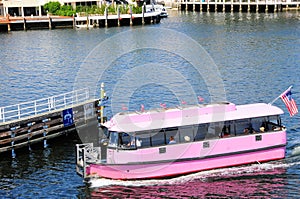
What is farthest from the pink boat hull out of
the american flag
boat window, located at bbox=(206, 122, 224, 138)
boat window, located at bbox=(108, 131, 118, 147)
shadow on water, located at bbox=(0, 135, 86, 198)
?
shadow on water, located at bbox=(0, 135, 86, 198)

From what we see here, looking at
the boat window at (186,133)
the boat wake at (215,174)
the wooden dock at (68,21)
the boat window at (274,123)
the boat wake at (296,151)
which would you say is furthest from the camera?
the wooden dock at (68,21)

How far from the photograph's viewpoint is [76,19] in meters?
153

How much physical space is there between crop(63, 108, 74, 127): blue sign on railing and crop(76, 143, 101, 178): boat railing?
32.6ft

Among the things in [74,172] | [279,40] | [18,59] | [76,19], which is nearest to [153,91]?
[74,172]

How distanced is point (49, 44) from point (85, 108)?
7128cm

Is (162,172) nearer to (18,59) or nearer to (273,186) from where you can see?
(273,186)

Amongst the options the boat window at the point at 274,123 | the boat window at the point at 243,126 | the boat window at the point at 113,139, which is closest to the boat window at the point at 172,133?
the boat window at the point at 113,139

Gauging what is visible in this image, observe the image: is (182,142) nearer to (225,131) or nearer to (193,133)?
(193,133)

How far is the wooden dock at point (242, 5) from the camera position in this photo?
580 feet

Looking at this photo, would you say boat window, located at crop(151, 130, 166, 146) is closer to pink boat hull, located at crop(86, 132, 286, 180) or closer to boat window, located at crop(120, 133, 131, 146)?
pink boat hull, located at crop(86, 132, 286, 180)

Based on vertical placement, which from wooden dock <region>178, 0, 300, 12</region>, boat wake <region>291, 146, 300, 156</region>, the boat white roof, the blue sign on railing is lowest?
boat wake <region>291, 146, 300, 156</region>

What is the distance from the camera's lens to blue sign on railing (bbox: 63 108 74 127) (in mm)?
50125

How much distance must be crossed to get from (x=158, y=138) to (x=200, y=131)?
316 centimetres

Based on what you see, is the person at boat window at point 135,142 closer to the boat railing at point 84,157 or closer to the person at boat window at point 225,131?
the boat railing at point 84,157
